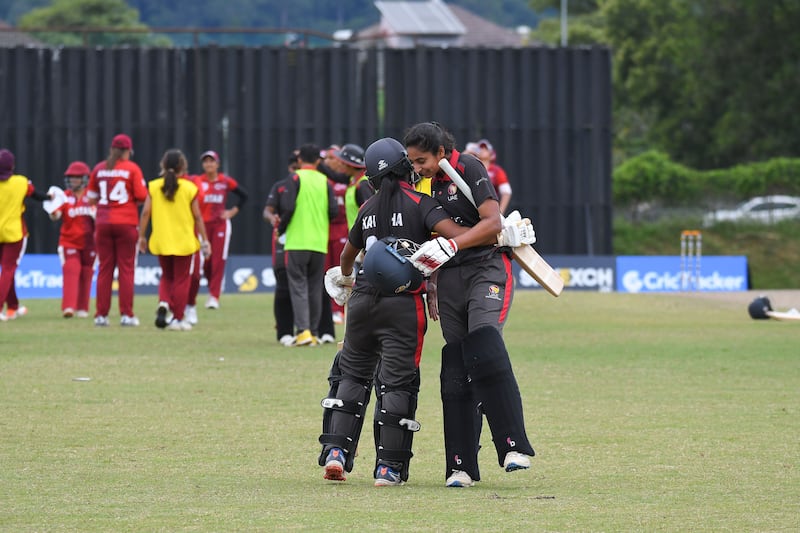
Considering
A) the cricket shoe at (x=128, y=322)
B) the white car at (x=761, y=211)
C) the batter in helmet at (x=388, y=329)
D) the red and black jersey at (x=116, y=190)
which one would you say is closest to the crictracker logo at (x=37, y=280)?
the cricket shoe at (x=128, y=322)

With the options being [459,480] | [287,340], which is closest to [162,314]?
[287,340]

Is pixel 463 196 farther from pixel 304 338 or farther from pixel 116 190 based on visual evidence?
pixel 116 190

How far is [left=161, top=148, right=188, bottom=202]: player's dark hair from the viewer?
18359mm

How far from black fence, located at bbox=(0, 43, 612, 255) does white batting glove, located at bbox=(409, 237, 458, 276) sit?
29.2 meters

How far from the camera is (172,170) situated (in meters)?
18.5

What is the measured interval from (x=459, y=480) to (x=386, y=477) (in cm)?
39

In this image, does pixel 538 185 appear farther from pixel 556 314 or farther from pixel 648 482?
pixel 648 482

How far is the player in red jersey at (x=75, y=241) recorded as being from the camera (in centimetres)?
2155

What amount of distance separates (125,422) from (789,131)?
5588 centimetres

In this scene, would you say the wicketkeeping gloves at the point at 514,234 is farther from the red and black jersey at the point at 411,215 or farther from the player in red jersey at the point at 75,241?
the player in red jersey at the point at 75,241

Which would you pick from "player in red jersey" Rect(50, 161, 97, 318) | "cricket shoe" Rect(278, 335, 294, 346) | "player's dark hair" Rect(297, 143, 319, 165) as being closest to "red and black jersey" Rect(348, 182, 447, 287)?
"player's dark hair" Rect(297, 143, 319, 165)

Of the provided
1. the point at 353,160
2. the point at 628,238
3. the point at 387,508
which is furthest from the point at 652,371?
the point at 628,238

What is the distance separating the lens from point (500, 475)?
8594 millimetres

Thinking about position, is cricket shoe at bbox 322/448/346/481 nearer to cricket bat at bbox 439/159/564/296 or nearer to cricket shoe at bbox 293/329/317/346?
cricket bat at bbox 439/159/564/296
